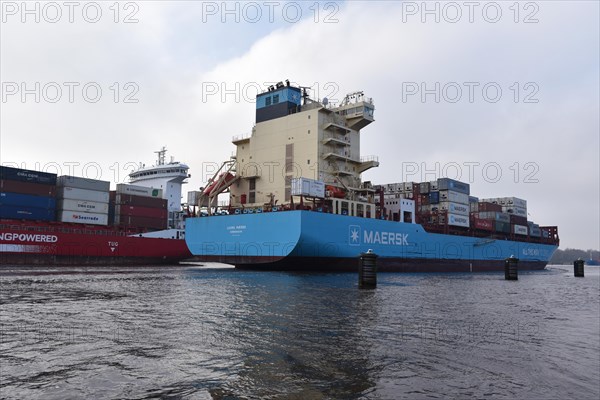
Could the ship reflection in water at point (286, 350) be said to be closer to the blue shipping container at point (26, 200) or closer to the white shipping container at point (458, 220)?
the blue shipping container at point (26, 200)

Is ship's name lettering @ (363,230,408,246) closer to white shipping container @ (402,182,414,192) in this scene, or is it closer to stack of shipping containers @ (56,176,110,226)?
white shipping container @ (402,182,414,192)

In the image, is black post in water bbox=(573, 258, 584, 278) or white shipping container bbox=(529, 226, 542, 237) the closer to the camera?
black post in water bbox=(573, 258, 584, 278)

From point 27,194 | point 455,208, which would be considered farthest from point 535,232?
point 27,194

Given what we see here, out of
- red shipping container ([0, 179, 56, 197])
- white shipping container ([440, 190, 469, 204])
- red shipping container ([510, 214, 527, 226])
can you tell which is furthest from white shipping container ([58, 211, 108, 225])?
red shipping container ([510, 214, 527, 226])

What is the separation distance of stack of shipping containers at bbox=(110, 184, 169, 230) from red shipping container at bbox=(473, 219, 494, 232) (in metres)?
35.6

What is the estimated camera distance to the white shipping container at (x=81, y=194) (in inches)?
1602

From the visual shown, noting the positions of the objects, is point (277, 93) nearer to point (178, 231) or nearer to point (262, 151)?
point (262, 151)

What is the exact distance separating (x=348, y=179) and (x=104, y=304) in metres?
26.1

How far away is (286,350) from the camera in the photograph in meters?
7.15

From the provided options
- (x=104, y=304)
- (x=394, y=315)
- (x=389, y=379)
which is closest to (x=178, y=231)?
(x=104, y=304)

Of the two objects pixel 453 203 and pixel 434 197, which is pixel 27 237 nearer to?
pixel 434 197

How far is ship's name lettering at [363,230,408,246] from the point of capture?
3434 cm

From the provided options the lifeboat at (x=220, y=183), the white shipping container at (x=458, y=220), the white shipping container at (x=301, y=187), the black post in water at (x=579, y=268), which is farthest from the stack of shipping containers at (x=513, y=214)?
the lifeboat at (x=220, y=183)

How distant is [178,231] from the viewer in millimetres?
49906
